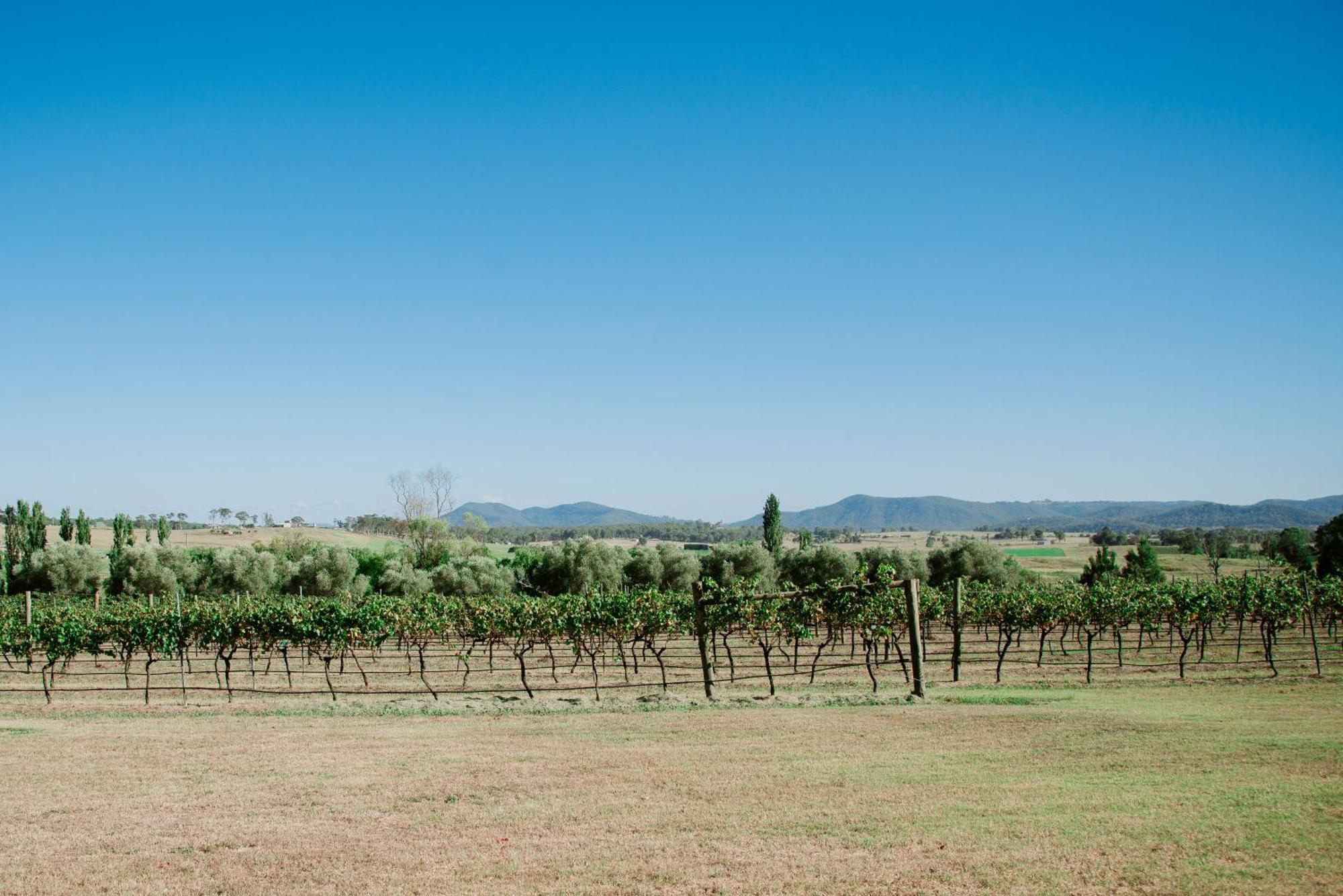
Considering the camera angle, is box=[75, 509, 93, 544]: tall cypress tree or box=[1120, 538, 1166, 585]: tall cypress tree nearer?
box=[1120, 538, 1166, 585]: tall cypress tree

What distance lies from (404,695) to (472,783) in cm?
1252

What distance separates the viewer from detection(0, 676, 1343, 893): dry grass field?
8789mm

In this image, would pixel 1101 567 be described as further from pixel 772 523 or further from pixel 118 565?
pixel 118 565

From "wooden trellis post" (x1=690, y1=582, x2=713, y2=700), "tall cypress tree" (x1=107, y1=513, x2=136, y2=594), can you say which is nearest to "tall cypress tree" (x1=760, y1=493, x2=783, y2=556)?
"tall cypress tree" (x1=107, y1=513, x2=136, y2=594)

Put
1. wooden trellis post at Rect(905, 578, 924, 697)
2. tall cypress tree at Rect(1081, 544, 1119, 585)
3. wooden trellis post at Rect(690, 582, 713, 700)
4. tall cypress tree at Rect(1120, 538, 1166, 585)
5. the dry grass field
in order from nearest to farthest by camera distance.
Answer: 1. the dry grass field
2. wooden trellis post at Rect(905, 578, 924, 697)
3. wooden trellis post at Rect(690, 582, 713, 700)
4. tall cypress tree at Rect(1120, 538, 1166, 585)
5. tall cypress tree at Rect(1081, 544, 1119, 585)

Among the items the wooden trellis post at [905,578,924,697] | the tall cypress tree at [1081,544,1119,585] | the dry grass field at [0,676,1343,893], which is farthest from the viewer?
the tall cypress tree at [1081,544,1119,585]

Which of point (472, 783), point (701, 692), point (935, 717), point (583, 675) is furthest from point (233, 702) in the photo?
point (935, 717)

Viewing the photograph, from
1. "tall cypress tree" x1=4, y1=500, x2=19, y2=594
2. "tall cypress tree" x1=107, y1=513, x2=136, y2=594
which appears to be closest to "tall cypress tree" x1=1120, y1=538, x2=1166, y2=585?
"tall cypress tree" x1=107, y1=513, x2=136, y2=594

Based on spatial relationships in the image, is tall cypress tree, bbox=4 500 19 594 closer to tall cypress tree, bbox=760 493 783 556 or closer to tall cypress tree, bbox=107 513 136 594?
tall cypress tree, bbox=107 513 136 594

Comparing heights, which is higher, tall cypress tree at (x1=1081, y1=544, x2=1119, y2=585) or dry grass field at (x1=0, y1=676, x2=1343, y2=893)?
dry grass field at (x1=0, y1=676, x2=1343, y2=893)

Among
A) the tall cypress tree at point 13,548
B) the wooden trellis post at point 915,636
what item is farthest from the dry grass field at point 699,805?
the tall cypress tree at point 13,548

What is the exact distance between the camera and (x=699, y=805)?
11.4 m

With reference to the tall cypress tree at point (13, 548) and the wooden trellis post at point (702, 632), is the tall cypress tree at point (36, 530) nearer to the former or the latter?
the tall cypress tree at point (13, 548)

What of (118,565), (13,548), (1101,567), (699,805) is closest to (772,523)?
(1101,567)
